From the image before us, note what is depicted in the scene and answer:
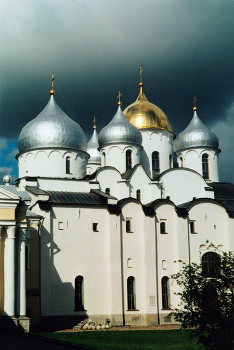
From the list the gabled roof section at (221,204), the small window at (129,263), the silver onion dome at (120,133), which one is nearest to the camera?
the small window at (129,263)

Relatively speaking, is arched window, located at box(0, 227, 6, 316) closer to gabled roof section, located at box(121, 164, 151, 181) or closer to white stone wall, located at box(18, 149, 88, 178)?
white stone wall, located at box(18, 149, 88, 178)

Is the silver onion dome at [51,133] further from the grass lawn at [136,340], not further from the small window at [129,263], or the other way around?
the grass lawn at [136,340]

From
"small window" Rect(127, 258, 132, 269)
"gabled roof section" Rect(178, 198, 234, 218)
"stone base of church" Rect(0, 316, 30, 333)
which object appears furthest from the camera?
"gabled roof section" Rect(178, 198, 234, 218)

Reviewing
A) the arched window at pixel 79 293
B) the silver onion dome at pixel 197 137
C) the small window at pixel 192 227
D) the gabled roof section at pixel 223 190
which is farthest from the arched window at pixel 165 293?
the silver onion dome at pixel 197 137

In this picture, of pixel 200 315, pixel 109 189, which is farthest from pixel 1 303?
pixel 109 189

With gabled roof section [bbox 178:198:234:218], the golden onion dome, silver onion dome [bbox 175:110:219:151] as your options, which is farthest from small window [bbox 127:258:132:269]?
silver onion dome [bbox 175:110:219:151]

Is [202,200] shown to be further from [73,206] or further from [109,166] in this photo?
[73,206]

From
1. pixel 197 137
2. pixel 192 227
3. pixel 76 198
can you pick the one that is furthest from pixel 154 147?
pixel 76 198

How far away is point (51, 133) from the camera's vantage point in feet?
102

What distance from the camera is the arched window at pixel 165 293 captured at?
29312 mm

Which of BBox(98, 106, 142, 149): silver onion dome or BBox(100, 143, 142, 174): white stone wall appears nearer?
BBox(100, 143, 142, 174): white stone wall

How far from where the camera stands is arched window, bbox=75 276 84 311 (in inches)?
1093

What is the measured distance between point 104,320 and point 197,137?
14.9 m

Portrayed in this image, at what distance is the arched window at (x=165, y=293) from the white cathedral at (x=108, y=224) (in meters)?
0.06
